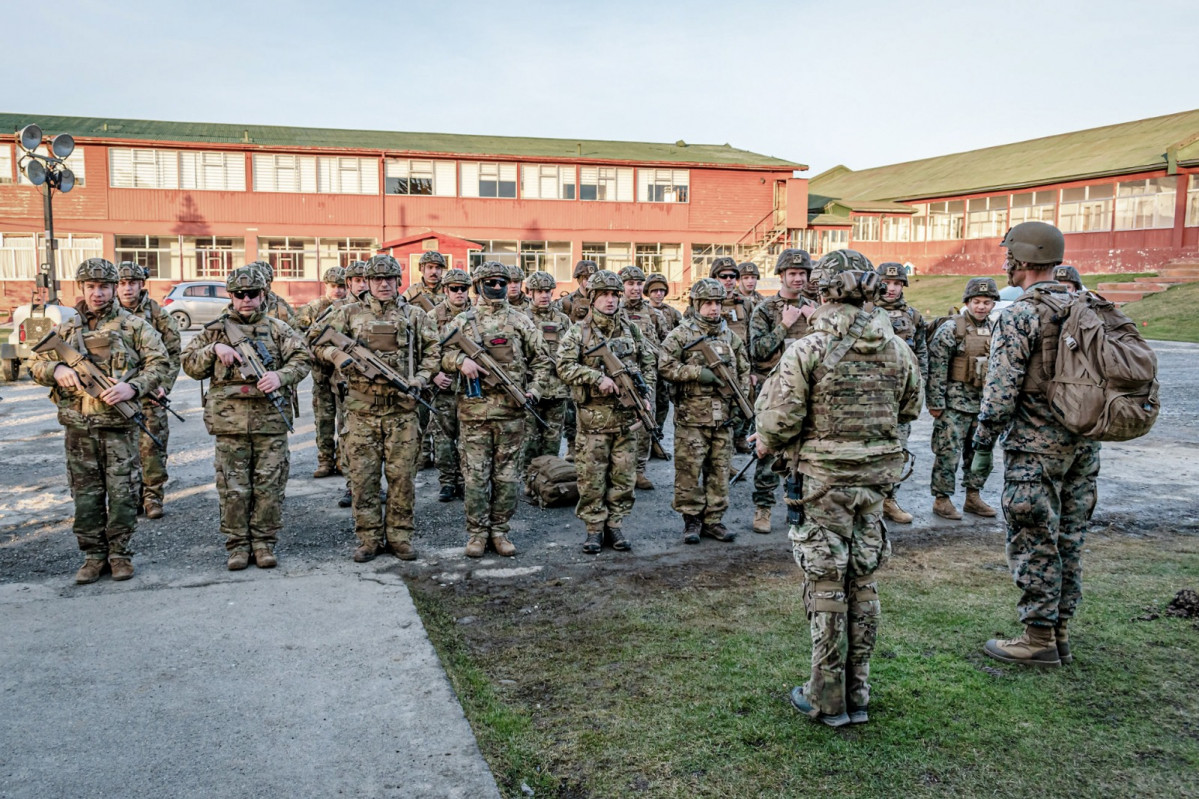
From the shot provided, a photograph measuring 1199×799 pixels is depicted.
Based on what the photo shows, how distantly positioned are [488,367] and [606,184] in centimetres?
3045

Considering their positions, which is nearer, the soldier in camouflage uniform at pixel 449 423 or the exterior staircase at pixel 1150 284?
the soldier in camouflage uniform at pixel 449 423

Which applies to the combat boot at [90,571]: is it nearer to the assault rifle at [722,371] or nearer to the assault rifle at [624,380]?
the assault rifle at [624,380]

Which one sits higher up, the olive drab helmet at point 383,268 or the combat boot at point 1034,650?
the olive drab helmet at point 383,268

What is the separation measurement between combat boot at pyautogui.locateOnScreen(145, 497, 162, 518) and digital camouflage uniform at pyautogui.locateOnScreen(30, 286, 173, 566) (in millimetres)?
1486

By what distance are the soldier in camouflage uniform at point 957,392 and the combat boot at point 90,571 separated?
6655 mm

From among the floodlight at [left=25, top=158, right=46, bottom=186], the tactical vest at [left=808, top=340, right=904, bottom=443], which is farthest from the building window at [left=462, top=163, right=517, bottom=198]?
the tactical vest at [left=808, top=340, right=904, bottom=443]

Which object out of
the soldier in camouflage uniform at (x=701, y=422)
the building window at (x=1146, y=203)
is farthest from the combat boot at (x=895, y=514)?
the building window at (x=1146, y=203)

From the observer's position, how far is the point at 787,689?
4137mm

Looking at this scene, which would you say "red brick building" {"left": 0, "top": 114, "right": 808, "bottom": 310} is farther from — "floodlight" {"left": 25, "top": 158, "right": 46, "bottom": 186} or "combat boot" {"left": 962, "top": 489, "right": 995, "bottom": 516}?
"combat boot" {"left": 962, "top": 489, "right": 995, "bottom": 516}

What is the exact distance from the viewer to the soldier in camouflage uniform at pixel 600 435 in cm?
659

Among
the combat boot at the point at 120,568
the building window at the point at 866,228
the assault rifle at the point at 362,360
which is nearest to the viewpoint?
the combat boot at the point at 120,568

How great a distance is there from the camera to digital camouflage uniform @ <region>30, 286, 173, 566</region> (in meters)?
5.68

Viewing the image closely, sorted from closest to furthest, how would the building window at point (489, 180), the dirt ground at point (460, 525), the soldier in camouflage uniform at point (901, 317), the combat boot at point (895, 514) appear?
1. the dirt ground at point (460, 525)
2. the combat boot at point (895, 514)
3. the soldier in camouflage uniform at point (901, 317)
4. the building window at point (489, 180)

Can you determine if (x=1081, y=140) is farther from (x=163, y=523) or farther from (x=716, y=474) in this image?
(x=163, y=523)
